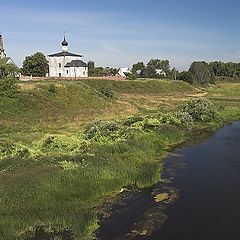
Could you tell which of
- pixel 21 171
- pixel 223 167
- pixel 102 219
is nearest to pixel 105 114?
pixel 223 167

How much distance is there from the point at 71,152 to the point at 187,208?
12256 millimetres

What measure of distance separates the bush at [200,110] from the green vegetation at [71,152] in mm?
147

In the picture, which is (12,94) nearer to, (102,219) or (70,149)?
(70,149)

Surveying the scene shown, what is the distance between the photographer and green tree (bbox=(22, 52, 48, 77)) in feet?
331

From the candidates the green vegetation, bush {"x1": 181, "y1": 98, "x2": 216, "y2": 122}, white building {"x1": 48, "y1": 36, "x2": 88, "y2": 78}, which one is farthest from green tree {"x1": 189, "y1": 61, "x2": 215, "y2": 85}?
bush {"x1": 181, "y1": 98, "x2": 216, "y2": 122}

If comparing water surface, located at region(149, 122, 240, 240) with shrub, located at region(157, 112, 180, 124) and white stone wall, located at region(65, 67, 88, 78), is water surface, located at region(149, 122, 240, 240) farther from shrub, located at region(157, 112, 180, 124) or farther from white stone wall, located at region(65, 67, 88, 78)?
white stone wall, located at region(65, 67, 88, 78)

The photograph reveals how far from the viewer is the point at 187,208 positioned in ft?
78.0

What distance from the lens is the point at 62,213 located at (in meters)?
21.3

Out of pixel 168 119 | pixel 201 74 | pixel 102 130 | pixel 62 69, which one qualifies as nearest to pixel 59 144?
pixel 102 130

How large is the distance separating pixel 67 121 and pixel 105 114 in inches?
343

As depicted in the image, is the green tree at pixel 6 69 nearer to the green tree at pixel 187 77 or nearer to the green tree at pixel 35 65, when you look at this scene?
the green tree at pixel 35 65

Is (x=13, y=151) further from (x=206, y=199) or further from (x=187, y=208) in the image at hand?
(x=206, y=199)

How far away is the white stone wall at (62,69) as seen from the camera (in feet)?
346

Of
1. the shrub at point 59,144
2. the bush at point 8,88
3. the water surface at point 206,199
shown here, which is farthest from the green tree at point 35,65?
the water surface at point 206,199
